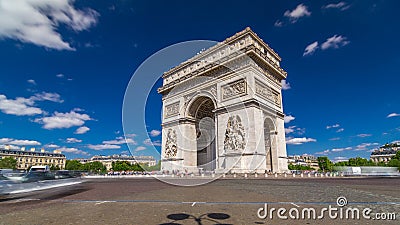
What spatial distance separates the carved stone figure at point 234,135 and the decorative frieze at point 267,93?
387 cm

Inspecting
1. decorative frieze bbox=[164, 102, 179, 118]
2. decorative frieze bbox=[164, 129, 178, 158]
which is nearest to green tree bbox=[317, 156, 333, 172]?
decorative frieze bbox=[164, 129, 178, 158]

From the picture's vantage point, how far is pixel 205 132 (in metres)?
32.1

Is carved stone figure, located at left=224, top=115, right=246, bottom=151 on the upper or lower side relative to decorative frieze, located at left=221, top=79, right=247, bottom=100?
lower

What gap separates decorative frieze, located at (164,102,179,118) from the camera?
1247 inches

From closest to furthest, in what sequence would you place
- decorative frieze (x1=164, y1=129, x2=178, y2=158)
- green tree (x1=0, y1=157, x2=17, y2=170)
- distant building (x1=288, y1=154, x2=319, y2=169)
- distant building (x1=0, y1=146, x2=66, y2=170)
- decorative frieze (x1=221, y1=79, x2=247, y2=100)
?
decorative frieze (x1=221, y1=79, x2=247, y2=100) → decorative frieze (x1=164, y1=129, x2=178, y2=158) → green tree (x1=0, y1=157, x2=17, y2=170) → distant building (x1=0, y1=146, x2=66, y2=170) → distant building (x1=288, y1=154, x2=319, y2=169)

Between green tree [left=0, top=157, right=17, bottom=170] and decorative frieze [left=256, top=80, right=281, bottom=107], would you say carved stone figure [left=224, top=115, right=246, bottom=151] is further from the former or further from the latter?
green tree [left=0, top=157, right=17, bottom=170]

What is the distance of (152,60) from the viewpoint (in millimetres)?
8078

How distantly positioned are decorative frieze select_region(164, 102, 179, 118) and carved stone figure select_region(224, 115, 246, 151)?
31.8 feet

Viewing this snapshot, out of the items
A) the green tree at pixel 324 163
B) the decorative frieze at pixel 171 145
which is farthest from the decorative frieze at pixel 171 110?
the green tree at pixel 324 163

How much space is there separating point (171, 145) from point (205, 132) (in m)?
5.23

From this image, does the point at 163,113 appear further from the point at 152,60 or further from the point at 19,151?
the point at 19,151

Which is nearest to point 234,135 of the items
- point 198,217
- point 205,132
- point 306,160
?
point 205,132

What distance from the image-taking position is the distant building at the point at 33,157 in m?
83.3

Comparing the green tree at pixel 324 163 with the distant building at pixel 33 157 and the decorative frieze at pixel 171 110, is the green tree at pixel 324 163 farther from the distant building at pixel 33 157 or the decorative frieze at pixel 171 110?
the distant building at pixel 33 157
